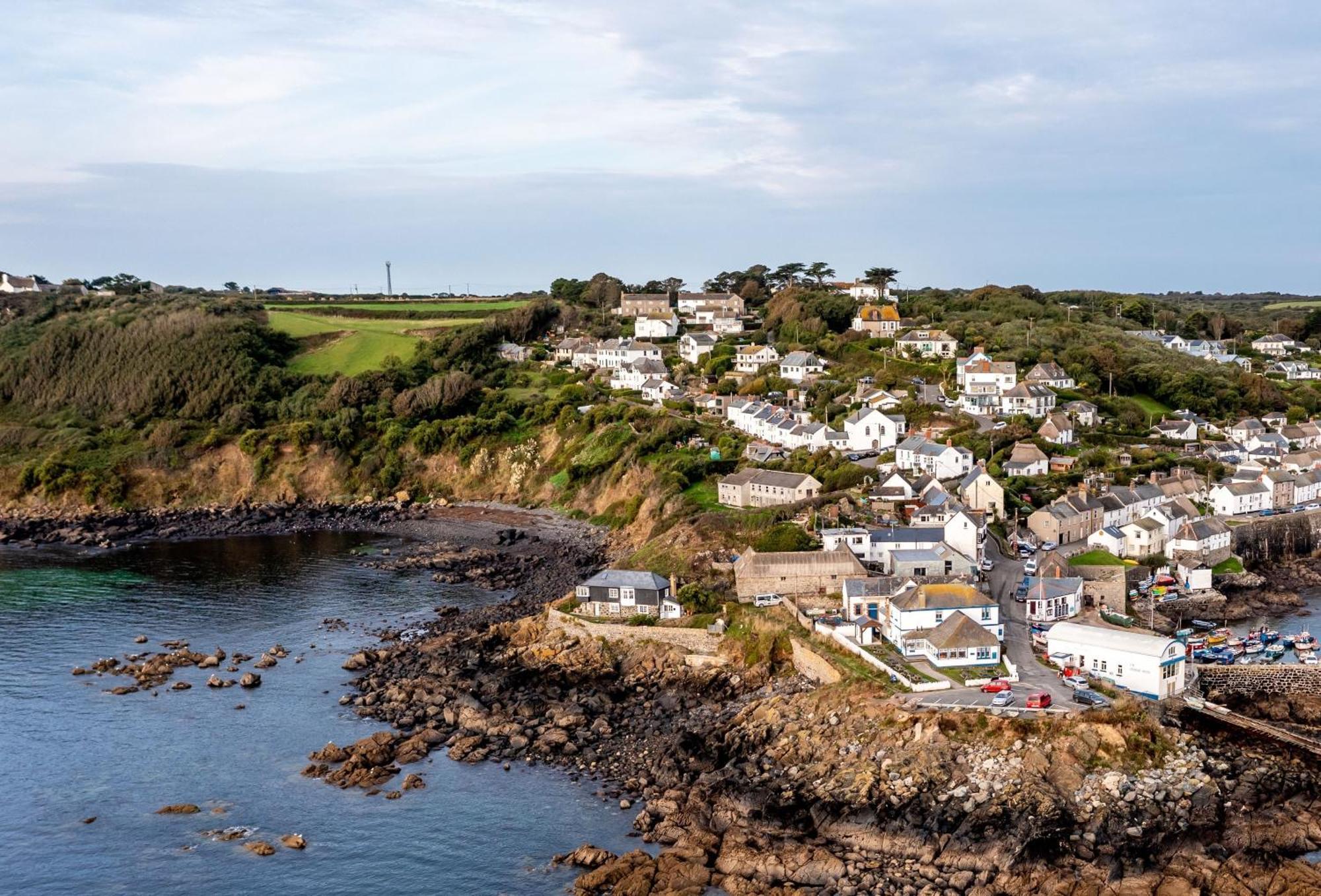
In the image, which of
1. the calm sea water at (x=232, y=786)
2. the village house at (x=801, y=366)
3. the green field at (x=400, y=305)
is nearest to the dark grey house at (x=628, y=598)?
the calm sea water at (x=232, y=786)

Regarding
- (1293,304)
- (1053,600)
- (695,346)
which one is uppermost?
(1293,304)

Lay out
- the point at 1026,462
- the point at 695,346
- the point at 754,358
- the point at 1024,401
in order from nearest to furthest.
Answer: the point at 1026,462, the point at 1024,401, the point at 754,358, the point at 695,346

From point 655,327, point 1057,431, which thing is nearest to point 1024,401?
point 1057,431

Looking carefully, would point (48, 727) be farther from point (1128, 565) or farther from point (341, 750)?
point (1128, 565)

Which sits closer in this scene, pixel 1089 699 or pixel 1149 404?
pixel 1089 699

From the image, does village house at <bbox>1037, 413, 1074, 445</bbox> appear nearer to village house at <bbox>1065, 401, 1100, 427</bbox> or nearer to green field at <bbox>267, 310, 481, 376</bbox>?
village house at <bbox>1065, 401, 1100, 427</bbox>

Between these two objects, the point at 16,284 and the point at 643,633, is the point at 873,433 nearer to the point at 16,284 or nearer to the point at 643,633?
the point at 643,633

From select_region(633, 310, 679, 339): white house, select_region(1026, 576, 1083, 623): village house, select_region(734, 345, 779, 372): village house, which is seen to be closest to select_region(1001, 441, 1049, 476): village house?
select_region(1026, 576, 1083, 623): village house
